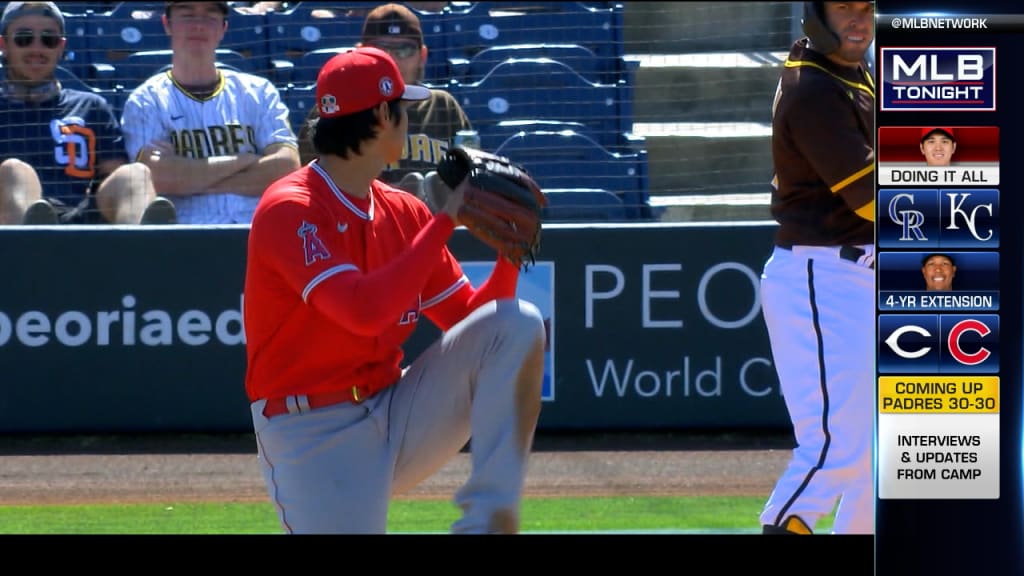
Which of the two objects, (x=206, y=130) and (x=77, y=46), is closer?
(x=206, y=130)

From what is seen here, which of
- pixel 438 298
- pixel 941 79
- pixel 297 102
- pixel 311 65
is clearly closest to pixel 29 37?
pixel 297 102

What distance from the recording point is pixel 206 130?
7.52 meters

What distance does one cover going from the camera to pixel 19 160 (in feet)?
24.3

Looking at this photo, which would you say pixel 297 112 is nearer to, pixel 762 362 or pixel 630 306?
pixel 630 306

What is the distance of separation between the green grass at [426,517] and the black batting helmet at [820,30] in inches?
75.3

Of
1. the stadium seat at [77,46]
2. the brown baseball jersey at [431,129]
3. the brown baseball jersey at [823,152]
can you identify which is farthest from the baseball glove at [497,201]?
the stadium seat at [77,46]

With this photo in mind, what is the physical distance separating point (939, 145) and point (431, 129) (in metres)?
4.95

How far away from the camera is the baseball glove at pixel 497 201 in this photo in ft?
11.8

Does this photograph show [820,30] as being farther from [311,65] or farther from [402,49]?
[311,65]

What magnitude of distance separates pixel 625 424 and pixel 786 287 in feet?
10.7

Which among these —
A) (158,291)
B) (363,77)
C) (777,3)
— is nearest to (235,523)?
(158,291)

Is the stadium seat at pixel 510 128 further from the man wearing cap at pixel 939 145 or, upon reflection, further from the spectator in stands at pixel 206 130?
the man wearing cap at pixel 939 145

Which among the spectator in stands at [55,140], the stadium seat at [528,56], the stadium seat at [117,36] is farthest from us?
the stadium seat at [117,36]

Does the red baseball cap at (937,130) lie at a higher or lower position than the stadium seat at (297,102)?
higher
